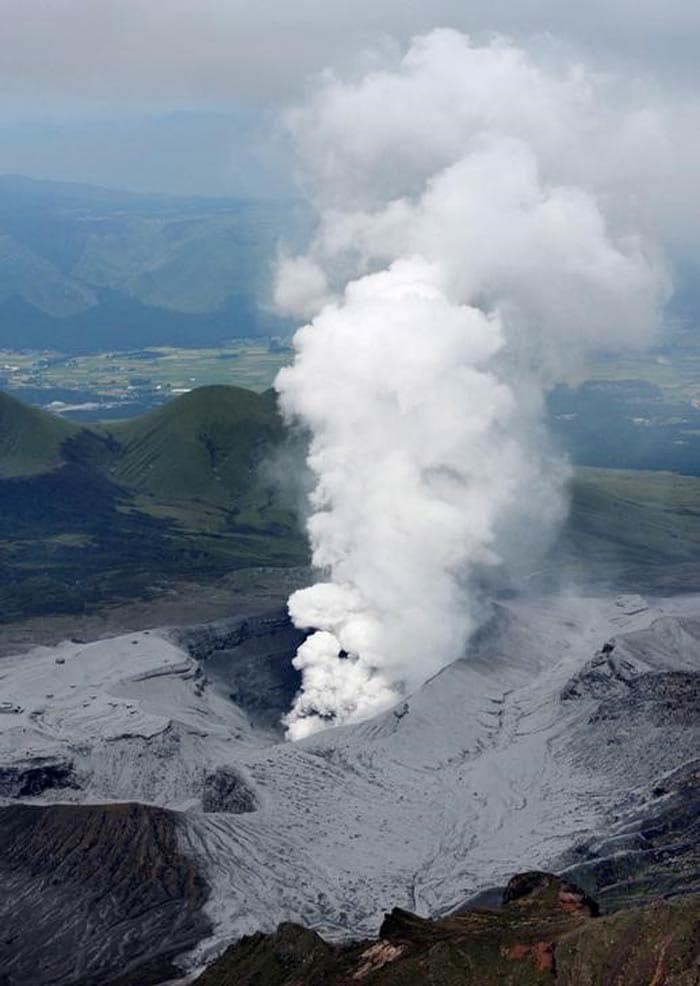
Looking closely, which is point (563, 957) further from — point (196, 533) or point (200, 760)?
point (196, 533)

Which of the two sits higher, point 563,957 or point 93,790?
point 563,957

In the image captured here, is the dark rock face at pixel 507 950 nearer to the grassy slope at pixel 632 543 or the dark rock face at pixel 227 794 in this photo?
the dark rock face at pixel 227 794

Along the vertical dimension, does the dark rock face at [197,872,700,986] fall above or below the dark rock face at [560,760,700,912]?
above

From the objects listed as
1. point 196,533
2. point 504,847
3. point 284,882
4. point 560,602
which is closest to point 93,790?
point 284,882

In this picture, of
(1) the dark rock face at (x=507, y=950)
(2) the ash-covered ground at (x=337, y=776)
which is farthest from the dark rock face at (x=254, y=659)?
(1) the dark rock face at (x=507, y=950)

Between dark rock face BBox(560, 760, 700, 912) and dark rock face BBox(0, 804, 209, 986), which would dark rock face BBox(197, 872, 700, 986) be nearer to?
dark rock face BBox(560, 760, 700, 912)

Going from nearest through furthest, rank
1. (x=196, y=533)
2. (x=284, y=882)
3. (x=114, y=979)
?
(x=114, y=979) → (x=284, y=882) → (x=196, y=533)

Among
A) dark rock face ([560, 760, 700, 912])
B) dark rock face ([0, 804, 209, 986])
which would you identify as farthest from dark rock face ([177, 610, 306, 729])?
dark rock face ([560, 760, 700, 912])
